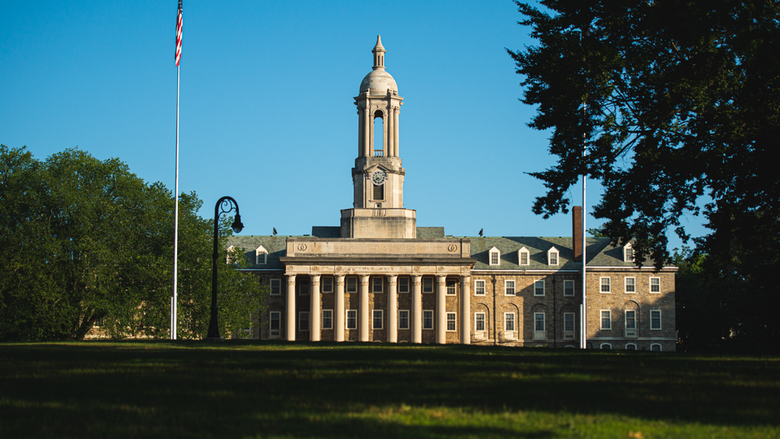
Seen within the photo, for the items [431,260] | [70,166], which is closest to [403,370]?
[70,166]

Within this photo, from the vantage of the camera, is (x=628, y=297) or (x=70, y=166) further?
(x=628, y=297)

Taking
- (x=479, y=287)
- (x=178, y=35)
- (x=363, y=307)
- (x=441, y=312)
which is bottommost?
(x=441, y=312)

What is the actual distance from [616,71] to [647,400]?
67.6ft

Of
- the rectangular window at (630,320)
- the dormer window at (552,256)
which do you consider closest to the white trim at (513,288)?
the dormer window at (552,256)

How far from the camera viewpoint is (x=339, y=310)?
3012 inches

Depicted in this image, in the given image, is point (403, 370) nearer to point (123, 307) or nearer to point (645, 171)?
point (645, 171)

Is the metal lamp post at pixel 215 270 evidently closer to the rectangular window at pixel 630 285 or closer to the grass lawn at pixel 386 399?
the grass lawn at pixel 386 399

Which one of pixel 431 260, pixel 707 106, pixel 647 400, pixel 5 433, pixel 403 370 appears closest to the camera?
pixel 5 433

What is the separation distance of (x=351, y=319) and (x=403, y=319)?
5.07 m

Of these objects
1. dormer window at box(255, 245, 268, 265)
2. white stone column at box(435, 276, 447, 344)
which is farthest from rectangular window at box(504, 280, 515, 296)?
dormer window at box(255, 245, 268, 265)

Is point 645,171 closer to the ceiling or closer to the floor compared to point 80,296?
closer to the ceiling

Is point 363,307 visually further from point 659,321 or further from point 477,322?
point 659,321

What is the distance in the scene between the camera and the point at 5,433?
941 centimetres

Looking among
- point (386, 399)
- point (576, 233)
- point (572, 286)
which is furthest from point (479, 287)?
point (386, 399)
